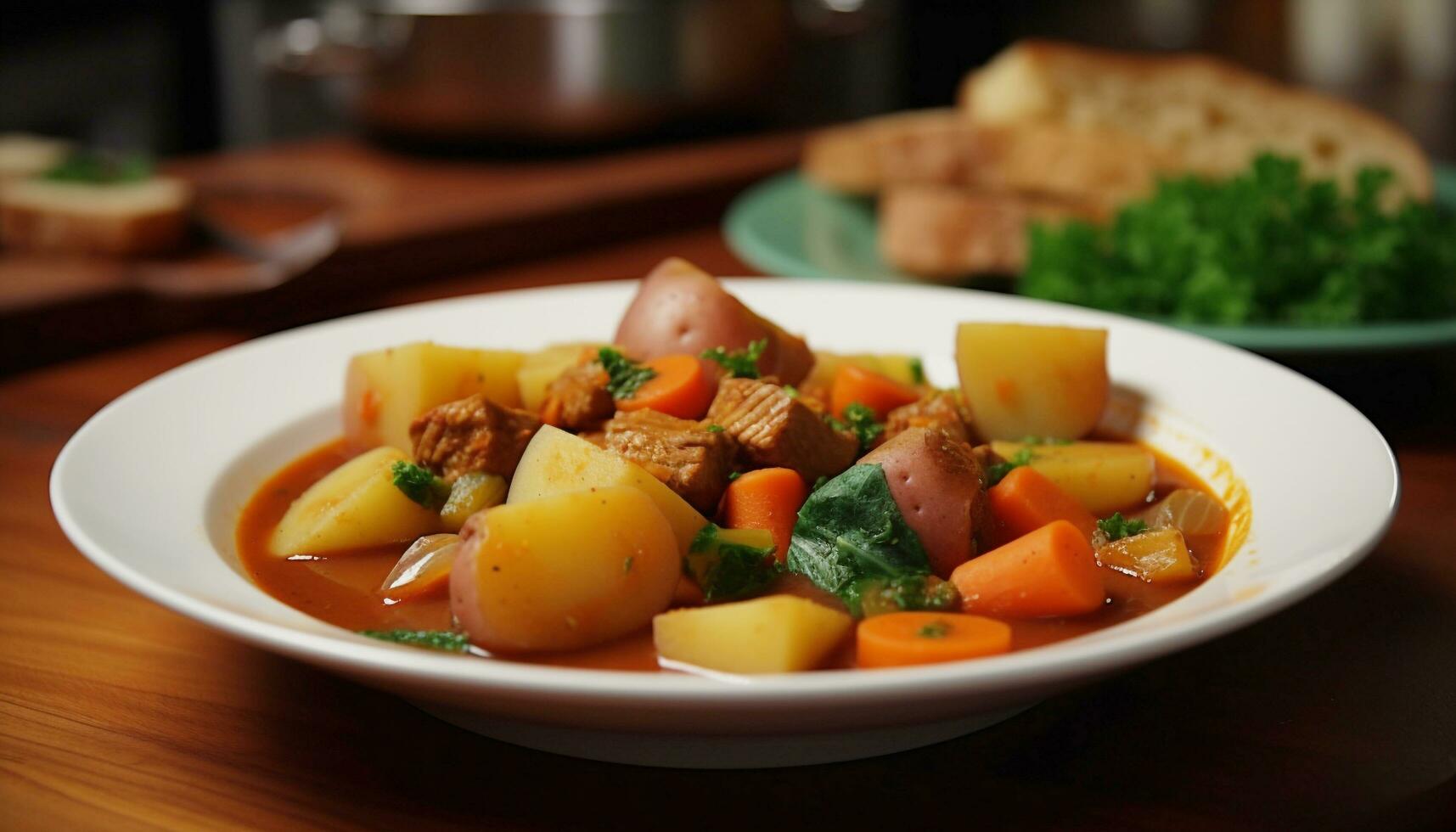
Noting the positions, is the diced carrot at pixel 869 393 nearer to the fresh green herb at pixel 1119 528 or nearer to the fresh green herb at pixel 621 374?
the fresh green herb at pixel 621 374

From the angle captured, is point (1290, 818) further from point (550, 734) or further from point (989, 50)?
point (989, 50)

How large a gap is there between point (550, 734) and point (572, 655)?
0.10 m

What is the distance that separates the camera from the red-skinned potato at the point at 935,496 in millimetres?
1923

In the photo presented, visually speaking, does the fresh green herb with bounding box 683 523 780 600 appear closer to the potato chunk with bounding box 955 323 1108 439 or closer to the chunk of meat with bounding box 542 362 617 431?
the chunk of meat with bounding box 542 362 617 431

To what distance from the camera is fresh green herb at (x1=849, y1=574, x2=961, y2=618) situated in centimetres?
180

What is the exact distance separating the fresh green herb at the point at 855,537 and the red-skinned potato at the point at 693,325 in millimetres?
530

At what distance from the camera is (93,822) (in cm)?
155

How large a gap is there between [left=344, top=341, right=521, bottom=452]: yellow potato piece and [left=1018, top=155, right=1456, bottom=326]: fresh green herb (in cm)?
161

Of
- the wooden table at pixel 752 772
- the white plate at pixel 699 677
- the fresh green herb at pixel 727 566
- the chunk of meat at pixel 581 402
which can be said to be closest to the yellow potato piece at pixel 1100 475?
the white plate at pixel 699 677

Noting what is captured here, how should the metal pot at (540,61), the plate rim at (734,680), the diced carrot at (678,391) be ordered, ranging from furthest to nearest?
the metal pot at (540,61) < the diced carrot at (678,391) < the plate rim at (734,680)

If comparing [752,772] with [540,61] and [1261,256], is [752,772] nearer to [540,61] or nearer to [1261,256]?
[1261,256]

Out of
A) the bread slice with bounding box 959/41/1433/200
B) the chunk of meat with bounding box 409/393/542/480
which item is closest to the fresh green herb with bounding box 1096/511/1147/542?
the chunk of meat with bounding box 409/393/542/480

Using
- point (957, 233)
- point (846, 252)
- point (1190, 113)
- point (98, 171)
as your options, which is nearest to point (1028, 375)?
point (957, 233)

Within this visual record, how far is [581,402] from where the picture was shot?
2.29 metres
